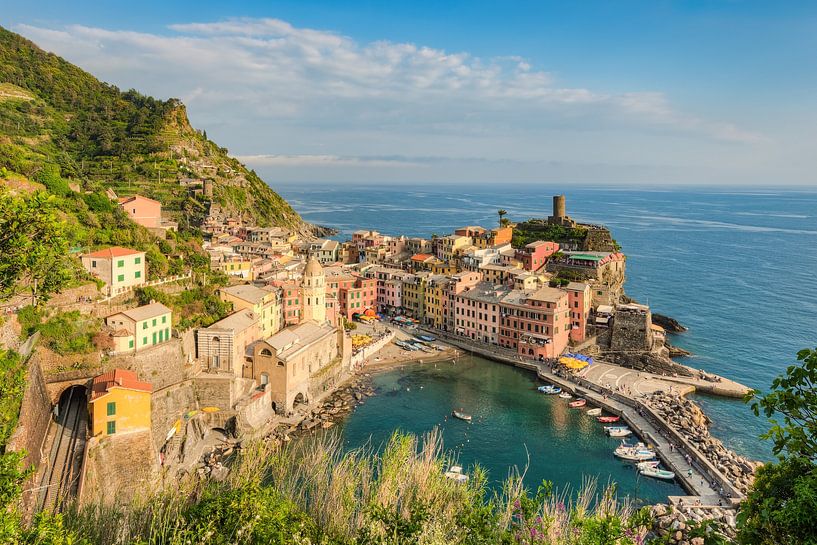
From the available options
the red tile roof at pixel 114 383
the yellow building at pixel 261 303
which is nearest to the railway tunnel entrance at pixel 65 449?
the red tile roof at pixel 114 383

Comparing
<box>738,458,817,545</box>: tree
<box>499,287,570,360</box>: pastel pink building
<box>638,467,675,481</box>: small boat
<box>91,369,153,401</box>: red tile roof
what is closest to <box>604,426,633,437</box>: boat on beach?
<box>638,467,675,481</box>: small boat

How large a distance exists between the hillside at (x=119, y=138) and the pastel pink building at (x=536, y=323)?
4134cm

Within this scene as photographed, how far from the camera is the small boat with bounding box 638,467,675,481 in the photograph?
29.3 metres

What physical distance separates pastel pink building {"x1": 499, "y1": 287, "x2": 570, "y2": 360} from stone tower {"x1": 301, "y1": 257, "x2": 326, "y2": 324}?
16478 millimetres

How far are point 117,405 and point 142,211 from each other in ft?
73.5

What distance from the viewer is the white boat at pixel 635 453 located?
1227 inches

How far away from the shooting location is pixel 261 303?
39.2m

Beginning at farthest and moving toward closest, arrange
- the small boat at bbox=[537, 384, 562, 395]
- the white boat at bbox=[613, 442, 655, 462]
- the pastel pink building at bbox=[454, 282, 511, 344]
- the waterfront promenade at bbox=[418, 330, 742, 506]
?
the pastel pink building at bbox=[454, 282, 511, 344]
the small boat at bbox=[537, 384, 562, 395]
the white boat at bbox=[613, 442, 655, 462]
the waterfront promenade at bbox=[418, 330, 742, 506]

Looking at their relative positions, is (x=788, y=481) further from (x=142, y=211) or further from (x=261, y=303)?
(x=142, y=211)

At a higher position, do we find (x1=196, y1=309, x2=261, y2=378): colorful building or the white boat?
(x1=196, y1=309, x2=261, y2=378): colorful building

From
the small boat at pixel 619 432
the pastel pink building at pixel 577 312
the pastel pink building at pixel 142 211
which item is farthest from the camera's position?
the pastel pink building at pixel 577 312

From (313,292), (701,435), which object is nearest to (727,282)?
(701,435)

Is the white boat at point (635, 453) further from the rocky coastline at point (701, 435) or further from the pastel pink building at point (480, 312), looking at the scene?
the pastel pink building at point (480, 312)

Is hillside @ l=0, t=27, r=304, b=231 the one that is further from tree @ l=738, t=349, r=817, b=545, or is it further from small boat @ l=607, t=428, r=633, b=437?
tree @ l=738, t=349, r=817, b=545
